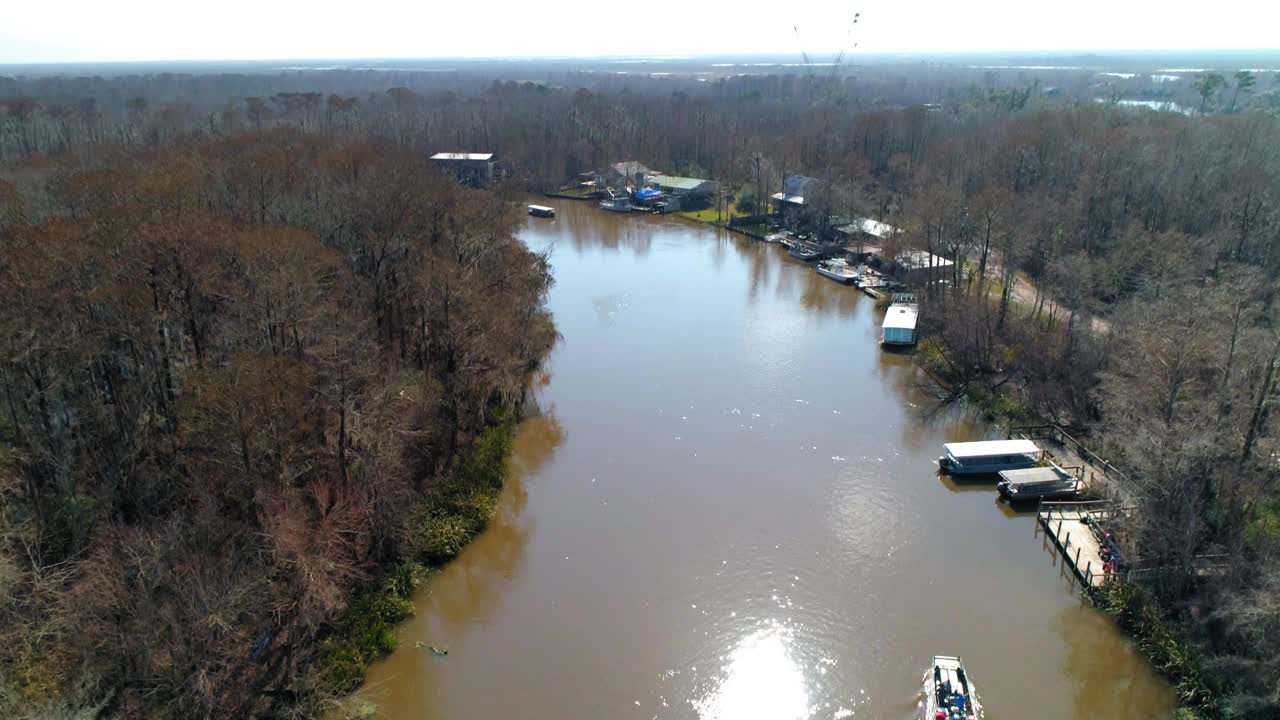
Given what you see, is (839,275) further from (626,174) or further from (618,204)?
(626,174)

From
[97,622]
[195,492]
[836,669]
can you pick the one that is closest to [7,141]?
[195,492]

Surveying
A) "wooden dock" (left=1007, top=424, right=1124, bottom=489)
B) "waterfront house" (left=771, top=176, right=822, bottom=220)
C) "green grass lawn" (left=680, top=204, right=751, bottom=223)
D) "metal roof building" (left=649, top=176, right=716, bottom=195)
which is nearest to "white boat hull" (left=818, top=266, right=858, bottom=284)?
"waterfront house" (left=771, top=176, right=822, bottom=220)

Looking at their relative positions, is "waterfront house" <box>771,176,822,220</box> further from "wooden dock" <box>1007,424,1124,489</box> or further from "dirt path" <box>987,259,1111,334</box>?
"wooden dock" <box>1007,424,1124,489</box>

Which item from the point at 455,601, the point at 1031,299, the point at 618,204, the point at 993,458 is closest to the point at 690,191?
the point at 618,204

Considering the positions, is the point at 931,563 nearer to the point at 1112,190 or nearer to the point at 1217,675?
the point at 1217,675

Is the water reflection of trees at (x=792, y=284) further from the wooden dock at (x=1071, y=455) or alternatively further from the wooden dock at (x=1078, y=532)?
the wooden dock at (x=1078, y=532)
